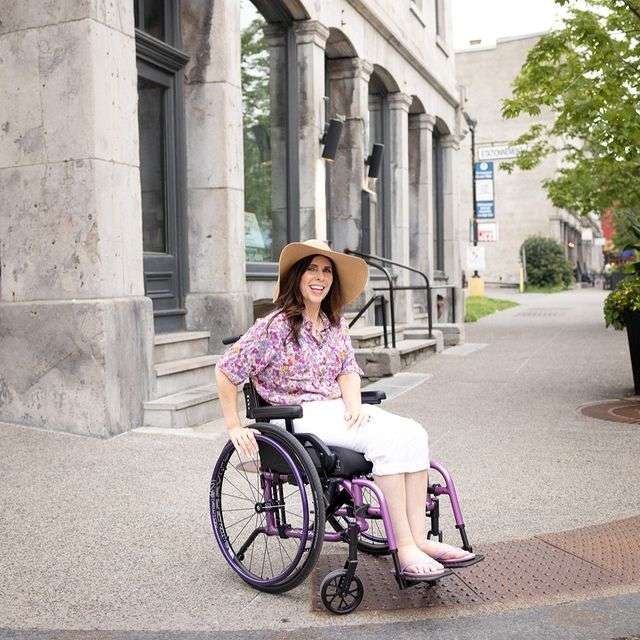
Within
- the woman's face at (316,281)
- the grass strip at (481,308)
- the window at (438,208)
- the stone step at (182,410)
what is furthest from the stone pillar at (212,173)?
the grass strip at (481,308)

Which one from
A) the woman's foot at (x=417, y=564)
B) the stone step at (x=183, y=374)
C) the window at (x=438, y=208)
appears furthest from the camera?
the window at (x=438, y=208)

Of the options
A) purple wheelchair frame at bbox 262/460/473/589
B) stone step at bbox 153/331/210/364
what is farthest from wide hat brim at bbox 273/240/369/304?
stone step at bbox 153/331/210/364

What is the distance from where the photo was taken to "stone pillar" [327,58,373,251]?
45.6 ft

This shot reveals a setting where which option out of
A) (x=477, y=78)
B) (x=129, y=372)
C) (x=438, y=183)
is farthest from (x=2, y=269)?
(x=477, y=78)

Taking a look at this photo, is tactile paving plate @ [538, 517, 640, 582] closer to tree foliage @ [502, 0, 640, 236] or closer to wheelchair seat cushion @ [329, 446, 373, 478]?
wheelchair seat cushion @ [329, 446, 373, 478]

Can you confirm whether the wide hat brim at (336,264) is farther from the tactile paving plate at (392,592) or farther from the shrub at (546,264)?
the shrub at (546,264)

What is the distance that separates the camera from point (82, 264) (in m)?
7.41

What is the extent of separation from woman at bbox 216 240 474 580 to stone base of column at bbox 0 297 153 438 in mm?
3299

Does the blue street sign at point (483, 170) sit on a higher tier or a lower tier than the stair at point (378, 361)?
higher

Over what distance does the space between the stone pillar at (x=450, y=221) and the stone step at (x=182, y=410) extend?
12.4 meters

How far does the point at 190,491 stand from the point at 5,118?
3683 millimetres

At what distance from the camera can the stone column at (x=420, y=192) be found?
18.2 meters

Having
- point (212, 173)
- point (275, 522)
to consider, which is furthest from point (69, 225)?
point (275, 522)

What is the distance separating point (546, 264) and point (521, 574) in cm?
4511
